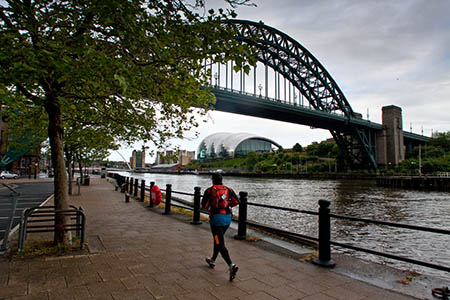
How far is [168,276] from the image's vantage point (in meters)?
4.30

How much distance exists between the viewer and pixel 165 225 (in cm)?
859

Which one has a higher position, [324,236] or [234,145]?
[234,145]

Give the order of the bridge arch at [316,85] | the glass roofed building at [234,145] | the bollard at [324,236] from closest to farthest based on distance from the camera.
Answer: the bollard at [324,236]
the bridge arch at [316,85]
the glass roofed building at [234,145]

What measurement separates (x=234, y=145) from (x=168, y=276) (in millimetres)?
151135

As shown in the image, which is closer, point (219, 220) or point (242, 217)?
point (219, 220)

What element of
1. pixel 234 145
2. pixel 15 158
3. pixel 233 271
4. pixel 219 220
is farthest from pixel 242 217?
pixel 234 145

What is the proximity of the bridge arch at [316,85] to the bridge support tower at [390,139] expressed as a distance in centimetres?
183

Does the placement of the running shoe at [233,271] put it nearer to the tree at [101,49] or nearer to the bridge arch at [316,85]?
the tree at [101,49]

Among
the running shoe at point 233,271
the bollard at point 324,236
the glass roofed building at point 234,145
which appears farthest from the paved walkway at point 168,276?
the glass roofed building at point 234,145

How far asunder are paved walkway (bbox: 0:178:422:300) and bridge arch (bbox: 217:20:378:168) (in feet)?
181

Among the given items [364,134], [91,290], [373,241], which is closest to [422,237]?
[373,241]

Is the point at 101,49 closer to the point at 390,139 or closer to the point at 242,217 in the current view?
the point at 242,217

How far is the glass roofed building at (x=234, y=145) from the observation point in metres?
156

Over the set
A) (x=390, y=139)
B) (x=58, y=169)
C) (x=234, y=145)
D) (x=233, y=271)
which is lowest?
(x=233, y=271)
